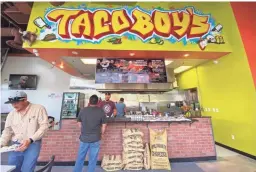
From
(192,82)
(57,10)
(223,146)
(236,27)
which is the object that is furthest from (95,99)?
(192,82)

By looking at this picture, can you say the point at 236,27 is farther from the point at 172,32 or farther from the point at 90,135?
the point at 90,135

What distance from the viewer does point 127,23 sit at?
13.8 ft

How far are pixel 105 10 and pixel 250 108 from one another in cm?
450

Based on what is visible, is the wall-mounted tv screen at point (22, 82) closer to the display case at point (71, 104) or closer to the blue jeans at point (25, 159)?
the display case at point (71, 104)

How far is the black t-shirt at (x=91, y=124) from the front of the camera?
10.0ft

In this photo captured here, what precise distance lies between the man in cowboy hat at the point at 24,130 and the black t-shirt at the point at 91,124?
876 mm

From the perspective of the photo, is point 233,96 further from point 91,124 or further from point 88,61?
point 88,61

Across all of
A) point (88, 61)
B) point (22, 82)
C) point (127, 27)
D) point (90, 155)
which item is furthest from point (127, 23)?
point (22, 82)

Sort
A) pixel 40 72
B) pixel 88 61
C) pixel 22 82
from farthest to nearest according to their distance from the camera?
pixel 40 72, pixel 22 82, pixel 88 61

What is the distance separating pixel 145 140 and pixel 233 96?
9.48 feet

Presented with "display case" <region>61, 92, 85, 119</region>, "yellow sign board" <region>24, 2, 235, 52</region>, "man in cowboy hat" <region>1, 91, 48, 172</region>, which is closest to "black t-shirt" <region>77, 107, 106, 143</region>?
"man in cowboy hat" <region>1, 91, 48, 172</region>

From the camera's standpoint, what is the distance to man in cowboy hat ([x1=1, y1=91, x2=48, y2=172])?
2139 mm

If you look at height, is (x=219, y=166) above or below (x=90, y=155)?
below

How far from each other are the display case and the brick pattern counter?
3.03 m
